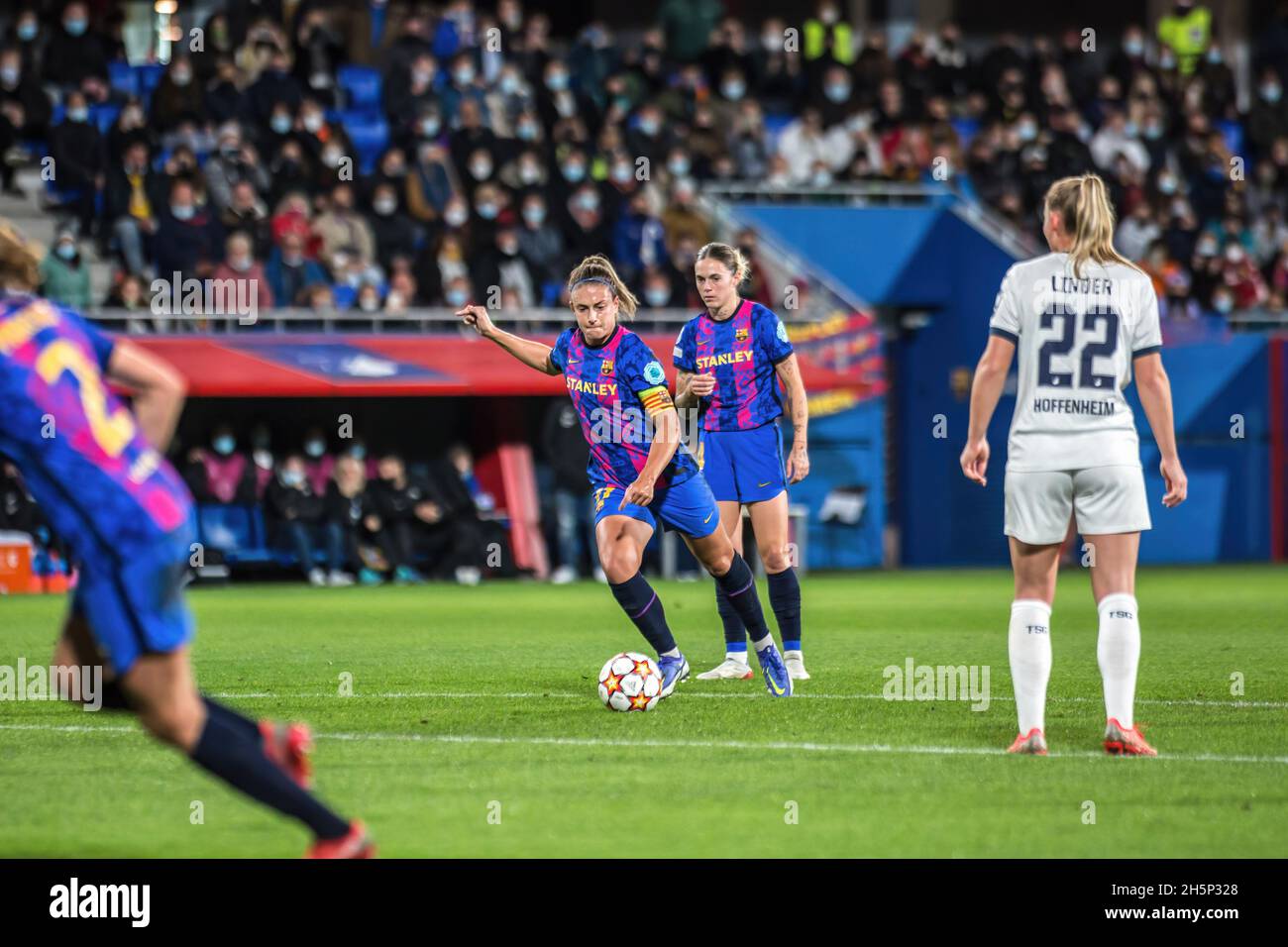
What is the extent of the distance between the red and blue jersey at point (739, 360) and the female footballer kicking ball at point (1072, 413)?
313 centimetres

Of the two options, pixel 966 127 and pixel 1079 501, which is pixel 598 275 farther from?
pixel 966 127

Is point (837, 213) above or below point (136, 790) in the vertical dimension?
above

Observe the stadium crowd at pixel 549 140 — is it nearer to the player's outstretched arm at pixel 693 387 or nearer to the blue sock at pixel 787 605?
the player's outstretched arm at pixel 693 387

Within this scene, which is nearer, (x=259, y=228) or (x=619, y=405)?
(x=619, y=405)

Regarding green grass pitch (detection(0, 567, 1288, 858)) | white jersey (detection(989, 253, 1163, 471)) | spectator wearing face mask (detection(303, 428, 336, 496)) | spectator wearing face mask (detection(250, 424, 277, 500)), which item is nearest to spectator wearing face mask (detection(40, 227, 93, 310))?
spectator wearing face mask (detection(250, 424, 277, 500))

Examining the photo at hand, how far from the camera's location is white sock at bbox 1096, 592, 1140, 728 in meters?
7.74

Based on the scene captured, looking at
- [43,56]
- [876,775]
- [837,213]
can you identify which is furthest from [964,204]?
[876,775]

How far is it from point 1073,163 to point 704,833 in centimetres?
2210

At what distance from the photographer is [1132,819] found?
6441mm

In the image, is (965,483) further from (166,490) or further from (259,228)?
(166,490)

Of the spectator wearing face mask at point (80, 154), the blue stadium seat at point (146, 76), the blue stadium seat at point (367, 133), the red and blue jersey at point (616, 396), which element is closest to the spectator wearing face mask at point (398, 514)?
the spectator wearing face mask at point (80, 154)

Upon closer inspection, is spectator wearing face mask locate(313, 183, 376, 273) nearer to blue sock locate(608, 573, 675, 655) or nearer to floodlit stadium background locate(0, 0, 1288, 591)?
floodlit stadium background locate(0, 0, 1288, 591)

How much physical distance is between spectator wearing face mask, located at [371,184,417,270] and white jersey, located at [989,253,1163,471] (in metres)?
15.4

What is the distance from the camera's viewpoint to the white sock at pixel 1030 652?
7.71 m
